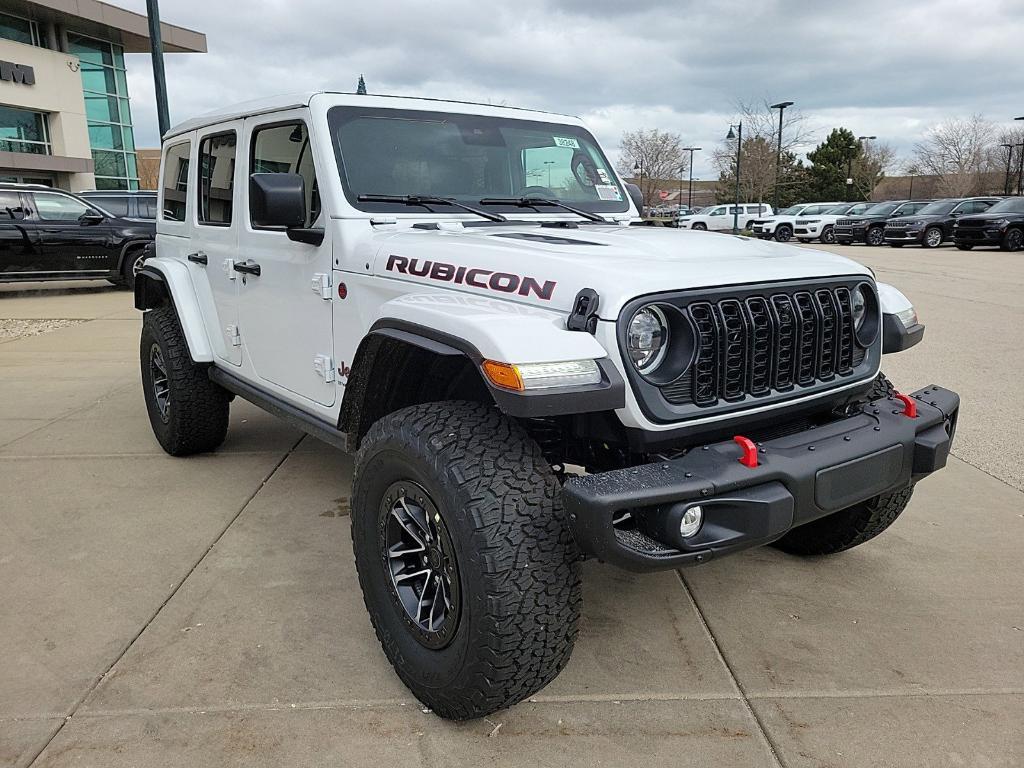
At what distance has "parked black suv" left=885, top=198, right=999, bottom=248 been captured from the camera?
78.4 feet

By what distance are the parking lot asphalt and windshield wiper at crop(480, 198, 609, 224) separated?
1.57m

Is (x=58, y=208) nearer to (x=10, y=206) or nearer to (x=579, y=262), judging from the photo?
(x=10, y=206)

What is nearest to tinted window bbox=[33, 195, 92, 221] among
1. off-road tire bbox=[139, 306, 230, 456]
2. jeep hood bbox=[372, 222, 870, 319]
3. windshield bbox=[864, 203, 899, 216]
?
off-road tire bbox=[139, 306, 230, 456]

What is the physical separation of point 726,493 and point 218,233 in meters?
3.09

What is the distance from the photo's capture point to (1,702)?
2.53 metres

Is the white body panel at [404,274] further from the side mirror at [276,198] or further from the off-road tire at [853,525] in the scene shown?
the off-road tire at [853,525]

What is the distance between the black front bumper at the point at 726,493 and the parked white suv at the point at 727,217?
30.3m

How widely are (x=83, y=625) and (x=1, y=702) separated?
467 millimetres

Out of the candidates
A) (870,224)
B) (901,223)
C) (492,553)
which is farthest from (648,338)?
(870,224)

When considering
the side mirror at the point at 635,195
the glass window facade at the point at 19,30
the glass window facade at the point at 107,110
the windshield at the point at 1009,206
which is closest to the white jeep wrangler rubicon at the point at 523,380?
the side mirror at the point at 635,195

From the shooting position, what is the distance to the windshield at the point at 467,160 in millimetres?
3291

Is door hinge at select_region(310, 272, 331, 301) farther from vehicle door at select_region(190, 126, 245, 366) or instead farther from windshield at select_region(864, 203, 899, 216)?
windshield at select_region(864, 203, 899, 216)

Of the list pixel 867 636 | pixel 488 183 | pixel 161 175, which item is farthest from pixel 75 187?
pixel 867 636

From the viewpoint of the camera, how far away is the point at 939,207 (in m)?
24.9
